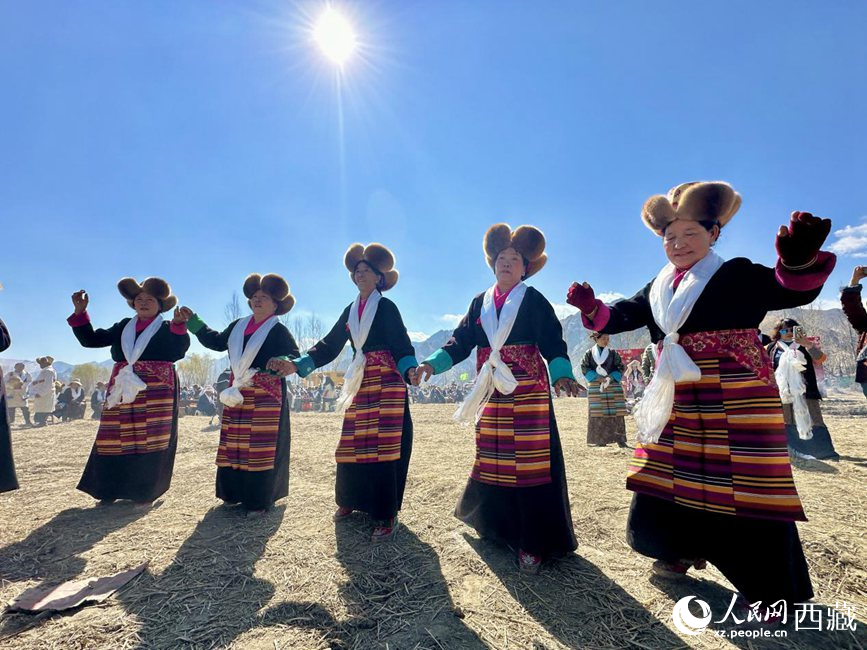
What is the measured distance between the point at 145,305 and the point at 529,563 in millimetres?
4696

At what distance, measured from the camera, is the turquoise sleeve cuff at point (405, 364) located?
12.0 feet

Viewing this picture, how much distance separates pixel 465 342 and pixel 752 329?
1974 mm

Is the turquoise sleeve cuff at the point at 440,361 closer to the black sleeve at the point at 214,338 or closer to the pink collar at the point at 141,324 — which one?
the black sleeve at the point at 214,338

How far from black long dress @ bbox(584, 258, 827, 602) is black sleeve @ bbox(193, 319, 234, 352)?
4084 mm

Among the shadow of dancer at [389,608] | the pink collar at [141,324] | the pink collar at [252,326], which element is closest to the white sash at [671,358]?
the shadow of dancer at [389,608]

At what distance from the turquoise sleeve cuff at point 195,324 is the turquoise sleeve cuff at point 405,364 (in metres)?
2.36

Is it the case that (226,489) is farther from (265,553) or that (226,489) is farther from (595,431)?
(595,431)

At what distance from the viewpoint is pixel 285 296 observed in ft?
14.8

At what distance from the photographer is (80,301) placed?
14.7 ft

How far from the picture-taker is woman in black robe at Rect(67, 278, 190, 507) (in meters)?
4.27

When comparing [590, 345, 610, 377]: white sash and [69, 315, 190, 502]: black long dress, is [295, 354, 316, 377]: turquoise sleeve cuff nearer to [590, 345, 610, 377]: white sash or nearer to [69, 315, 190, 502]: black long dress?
[69, 315, 190, 502]: black long dress

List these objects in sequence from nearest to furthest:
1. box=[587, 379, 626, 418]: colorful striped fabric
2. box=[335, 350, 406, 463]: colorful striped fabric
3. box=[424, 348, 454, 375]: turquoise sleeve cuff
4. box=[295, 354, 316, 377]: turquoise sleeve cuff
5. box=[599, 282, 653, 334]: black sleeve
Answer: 1. box=[599, 282, 653, 334]: black sleeve
2. box=[424, 348, 454, 375]: turquoise sleeve cuff
3. box=[335, 350, 406, 463]: colorful striped fabric
4. box=[295, 354, 316, 377]: turquoise sleeve cuff
5. box=[587, 379, 626, 418]: colorful striped fabric

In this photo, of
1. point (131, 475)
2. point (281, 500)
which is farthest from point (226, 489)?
point (131, 475)

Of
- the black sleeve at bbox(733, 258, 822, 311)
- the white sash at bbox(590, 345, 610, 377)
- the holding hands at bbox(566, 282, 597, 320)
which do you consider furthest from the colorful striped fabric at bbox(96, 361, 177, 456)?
the white sash at bbox(590, 345, 610, 377)
